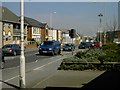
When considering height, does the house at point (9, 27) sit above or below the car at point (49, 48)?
above

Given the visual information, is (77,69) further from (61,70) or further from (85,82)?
(85,82)

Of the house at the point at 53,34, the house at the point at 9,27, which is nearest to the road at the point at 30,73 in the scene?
the house at the point at 9,27

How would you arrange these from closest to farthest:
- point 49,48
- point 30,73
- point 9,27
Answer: point 30,73, point 49,48, point 9,27

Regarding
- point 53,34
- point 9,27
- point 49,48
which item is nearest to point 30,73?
point 49,48

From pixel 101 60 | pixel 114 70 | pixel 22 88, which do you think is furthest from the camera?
pixel 101 60

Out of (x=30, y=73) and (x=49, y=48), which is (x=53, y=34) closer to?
(x=49, y=48)

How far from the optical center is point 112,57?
1997 centimetres

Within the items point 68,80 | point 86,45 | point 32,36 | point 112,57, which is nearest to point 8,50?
point 112,57

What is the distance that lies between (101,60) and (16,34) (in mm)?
57122

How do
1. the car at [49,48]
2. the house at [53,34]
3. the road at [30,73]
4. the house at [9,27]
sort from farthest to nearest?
the house at [53,34] → the house at [9,27] → the car at [49,48] → the road at [30,73]

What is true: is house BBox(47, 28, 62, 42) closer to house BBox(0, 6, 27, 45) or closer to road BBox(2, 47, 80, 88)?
house BBox(0, 6, 27, 45)

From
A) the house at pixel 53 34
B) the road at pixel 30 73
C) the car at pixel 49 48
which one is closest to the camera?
the road at pixel 30 73

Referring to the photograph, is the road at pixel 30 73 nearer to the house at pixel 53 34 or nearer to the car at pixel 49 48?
the car at pixel 49 48

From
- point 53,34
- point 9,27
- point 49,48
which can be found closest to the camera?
point 49,48
